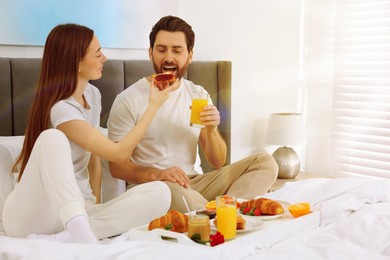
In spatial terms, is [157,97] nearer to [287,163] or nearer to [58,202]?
[58,202]

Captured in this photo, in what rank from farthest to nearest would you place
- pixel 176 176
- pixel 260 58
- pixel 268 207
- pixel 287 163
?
1. pixel 260 58
2. pixel 287 163
3. pixel 176 176
4. pixel 268 207

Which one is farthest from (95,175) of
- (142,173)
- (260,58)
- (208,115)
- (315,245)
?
(260,58)

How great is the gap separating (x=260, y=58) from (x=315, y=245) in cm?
173

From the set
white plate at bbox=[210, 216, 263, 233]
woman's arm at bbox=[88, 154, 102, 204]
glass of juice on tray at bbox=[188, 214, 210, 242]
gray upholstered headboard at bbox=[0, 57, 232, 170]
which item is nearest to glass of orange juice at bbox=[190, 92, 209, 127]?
gray upholstered headboard at bbox=[0, 57, 232, 170]

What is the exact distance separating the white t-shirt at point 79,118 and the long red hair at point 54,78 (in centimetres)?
2

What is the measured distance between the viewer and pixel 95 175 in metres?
1.61

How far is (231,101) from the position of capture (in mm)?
2543

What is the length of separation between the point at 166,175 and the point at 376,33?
167cm

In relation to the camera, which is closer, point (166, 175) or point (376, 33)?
point (166, 175)

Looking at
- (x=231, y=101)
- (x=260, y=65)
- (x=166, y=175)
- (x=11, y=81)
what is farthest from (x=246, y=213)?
(x=260, y=65)

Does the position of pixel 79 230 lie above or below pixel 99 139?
below

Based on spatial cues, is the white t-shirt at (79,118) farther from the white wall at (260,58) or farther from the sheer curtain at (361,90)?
the sheer curtain at (361,90)

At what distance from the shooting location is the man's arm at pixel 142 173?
1.67 metres

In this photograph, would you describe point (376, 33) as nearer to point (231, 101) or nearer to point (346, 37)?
point (346, 37)
